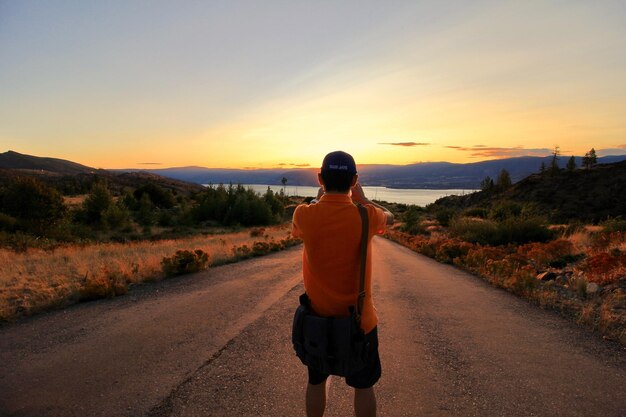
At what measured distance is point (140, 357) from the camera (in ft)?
Answer: 16.2

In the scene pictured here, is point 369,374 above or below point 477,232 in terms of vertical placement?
above

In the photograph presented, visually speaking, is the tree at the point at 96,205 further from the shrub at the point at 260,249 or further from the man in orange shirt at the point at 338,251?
the man in orange shirt at the point at 338,251

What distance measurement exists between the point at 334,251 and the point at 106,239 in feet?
118

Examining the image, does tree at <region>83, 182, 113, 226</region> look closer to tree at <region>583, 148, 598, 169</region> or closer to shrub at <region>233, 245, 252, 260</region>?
shrub at <region>233, 245, 252, 260</region>

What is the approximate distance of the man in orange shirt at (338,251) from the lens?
2.56 meters

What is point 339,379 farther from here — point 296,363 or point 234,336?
point 234,336

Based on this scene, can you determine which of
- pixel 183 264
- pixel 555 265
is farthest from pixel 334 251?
pixel 555 265

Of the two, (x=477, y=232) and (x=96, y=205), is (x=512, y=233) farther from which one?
(x=96, y=205)

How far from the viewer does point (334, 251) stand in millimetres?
2564

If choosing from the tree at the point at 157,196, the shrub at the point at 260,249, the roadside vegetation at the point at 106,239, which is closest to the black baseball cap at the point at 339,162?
the roadside vegetation at the point at 106,239

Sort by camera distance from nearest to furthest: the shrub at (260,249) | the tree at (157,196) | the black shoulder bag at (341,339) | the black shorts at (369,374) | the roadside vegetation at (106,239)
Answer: the black shoulder bag at (341,339) < the black shorts at (369,374) < the roadside vegetation at (106,239) < the shrub at (260,249) < the tree at (157,196)

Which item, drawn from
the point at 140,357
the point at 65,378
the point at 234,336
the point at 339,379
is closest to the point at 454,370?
the point at 339,379

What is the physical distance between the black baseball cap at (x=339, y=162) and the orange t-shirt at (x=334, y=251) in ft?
0.56

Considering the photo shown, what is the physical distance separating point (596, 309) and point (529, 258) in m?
6.56
